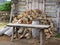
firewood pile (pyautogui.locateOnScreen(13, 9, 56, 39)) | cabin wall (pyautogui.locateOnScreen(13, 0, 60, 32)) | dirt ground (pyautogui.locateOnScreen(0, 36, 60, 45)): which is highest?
cabin wall (pyautogui.locateOnScreen(13, 0, 60, 32))

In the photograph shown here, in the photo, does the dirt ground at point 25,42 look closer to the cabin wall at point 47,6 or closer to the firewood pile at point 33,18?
the firewood pile at point 33,18

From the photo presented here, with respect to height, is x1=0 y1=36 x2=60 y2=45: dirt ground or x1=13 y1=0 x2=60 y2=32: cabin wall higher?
x1=13 y1=0 x2=60 y2=32: cabin wall

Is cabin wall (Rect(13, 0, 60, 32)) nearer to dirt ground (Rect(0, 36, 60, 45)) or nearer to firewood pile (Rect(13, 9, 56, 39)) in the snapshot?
firewood pile (Rect(13, 9, 56, 39))

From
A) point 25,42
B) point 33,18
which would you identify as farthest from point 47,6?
point 25,42

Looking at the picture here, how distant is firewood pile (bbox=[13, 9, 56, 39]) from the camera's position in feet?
29.8

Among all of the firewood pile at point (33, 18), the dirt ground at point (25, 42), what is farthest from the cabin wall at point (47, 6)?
the dirt ground at point (25, 42)

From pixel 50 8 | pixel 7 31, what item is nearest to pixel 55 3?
pixel 50 8

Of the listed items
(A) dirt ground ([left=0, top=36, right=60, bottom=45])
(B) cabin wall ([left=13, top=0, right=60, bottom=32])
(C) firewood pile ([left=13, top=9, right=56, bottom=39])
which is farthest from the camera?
(B) cabin wall ([left=13, top=0, right=60, bottom=32])

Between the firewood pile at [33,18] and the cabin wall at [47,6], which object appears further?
the cabin wall at [47,6]

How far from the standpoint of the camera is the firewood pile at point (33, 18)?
9.09m

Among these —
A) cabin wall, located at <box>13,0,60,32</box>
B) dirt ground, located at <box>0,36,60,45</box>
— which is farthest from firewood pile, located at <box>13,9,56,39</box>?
dirt ground, located at <box>0,36,60,45</box>

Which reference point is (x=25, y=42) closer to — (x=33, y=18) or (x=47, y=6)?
(x=33, y=18)

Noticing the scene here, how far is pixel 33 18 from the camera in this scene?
9492 millimetres

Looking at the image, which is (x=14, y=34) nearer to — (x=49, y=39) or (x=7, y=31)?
(x=7, y=31)
